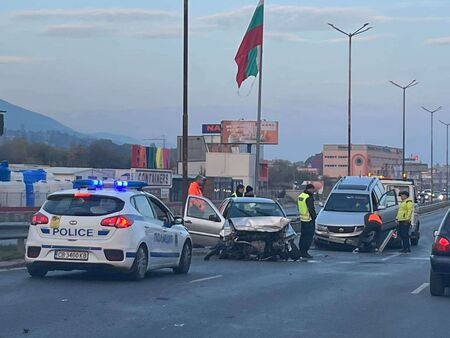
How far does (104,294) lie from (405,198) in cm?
1673

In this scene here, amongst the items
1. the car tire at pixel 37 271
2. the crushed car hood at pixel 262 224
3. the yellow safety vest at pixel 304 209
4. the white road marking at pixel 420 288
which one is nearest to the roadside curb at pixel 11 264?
the car tire at pixel 37 271

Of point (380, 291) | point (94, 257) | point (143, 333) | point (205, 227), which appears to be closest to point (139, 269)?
point (94, 257)

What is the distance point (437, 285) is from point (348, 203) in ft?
50.1

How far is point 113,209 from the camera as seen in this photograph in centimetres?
1500

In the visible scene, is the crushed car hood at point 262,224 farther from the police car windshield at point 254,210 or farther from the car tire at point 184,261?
the car tire at point 184,261

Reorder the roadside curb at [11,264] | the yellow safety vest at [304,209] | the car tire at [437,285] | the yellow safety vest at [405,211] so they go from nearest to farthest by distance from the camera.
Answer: the car tire at [437,285], the roadside curb at [11,264], the yellow safety vest at [304,209], the yellow safety vest at [405,211]

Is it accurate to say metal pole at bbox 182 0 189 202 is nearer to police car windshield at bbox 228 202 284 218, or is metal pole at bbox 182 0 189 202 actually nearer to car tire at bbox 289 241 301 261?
police car windshield at bbox 228 202 284 218

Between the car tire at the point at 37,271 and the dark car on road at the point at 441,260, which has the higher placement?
the dark car on road at the point at 441,260

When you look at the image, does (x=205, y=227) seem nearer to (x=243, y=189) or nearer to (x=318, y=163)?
(x=243, y=189)

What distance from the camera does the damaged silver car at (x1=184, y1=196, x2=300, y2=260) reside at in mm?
21891

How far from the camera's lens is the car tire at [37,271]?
49.3 feet

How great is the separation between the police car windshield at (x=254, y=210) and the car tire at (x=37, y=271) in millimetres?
8211

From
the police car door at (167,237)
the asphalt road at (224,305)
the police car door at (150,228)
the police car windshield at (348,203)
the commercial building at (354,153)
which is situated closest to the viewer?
the asphalt road at (224,305)

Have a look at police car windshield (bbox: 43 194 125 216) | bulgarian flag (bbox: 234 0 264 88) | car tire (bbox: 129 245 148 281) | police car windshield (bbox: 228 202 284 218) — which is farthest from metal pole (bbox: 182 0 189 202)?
police car windshield (bbox: 43 194 125 216)
